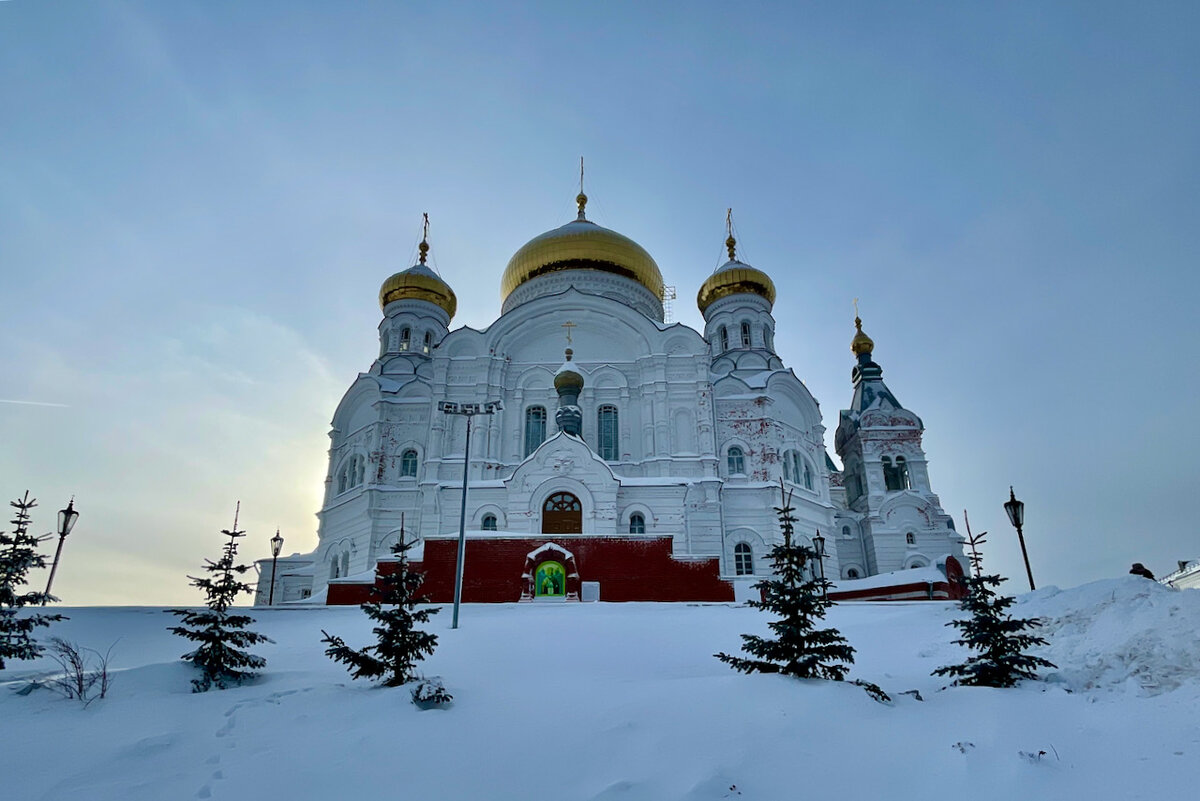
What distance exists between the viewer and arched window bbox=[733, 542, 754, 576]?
81.9 ft

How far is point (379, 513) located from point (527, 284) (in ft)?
41.0

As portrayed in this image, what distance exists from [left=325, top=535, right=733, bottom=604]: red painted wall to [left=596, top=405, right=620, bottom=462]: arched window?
339 inches

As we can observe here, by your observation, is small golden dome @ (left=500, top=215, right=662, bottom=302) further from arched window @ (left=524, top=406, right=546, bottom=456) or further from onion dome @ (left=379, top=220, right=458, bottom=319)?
arched window @ (left=524, top=406, right=546, bottom=456)

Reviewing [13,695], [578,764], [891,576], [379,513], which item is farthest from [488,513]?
[578,764]

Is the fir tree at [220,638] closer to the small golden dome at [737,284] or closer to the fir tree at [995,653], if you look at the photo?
the fir tree at [995,653]

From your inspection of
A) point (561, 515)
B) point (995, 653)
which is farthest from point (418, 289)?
point (995, 653)

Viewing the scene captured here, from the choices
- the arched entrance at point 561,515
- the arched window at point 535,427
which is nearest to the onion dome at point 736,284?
the arched window at point 535,427

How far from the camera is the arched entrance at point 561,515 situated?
70.1 feet

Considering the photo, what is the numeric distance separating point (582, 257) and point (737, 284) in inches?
298

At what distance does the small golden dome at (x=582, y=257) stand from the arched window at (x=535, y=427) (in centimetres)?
841

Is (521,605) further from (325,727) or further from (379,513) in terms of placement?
(379,513)

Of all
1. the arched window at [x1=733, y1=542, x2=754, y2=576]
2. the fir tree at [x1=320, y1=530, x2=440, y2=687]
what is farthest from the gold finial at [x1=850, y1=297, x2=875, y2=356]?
the fir tree at [x1=320, y1=530, x2=440, y2=687]

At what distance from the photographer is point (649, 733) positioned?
6.02m

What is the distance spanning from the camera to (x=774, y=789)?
518 centimetres
